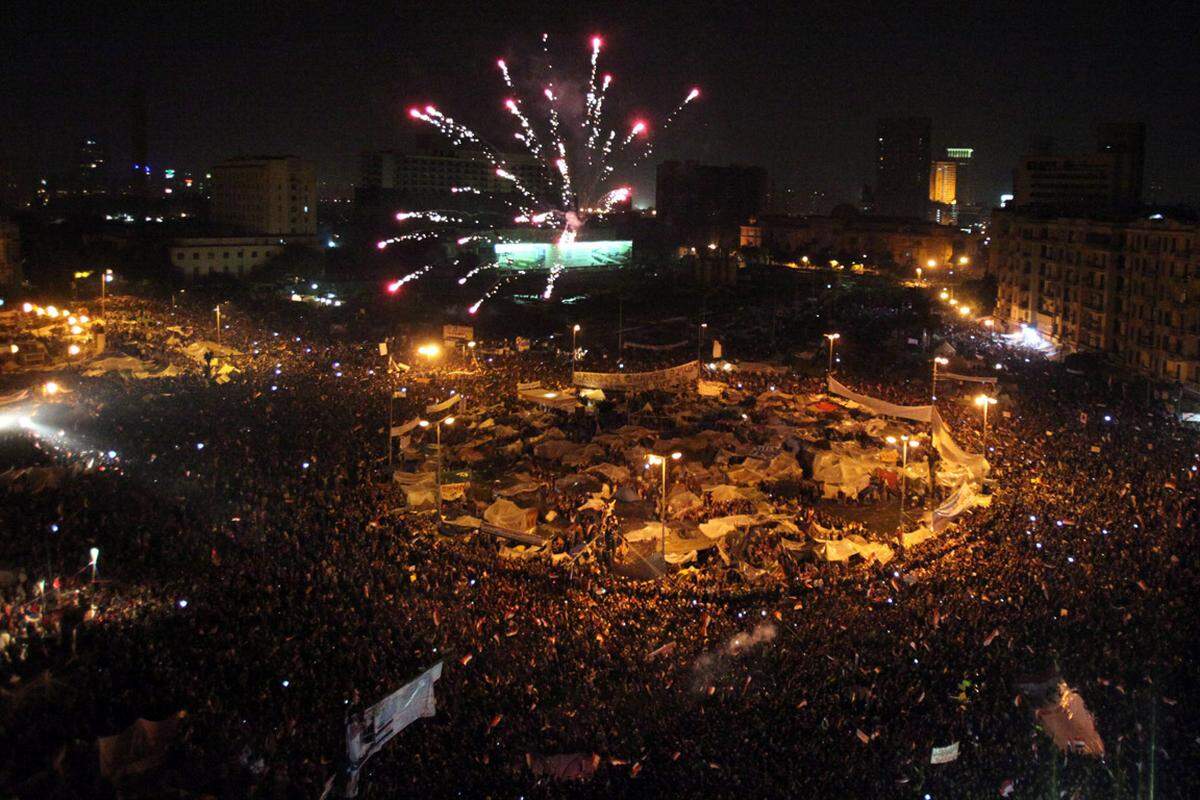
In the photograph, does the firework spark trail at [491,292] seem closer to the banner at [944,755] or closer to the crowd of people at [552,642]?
the crowd of people at [552,642]

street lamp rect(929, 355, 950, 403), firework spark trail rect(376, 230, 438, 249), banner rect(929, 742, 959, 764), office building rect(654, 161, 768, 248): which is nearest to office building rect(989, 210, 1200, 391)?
street lamp rect(929, 355, 950, 403)

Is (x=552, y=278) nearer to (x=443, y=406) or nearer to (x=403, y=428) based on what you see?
(x=443, y=406)

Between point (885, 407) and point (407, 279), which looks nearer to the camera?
point (885, 407)

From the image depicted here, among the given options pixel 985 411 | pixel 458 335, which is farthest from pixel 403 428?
pixel 458 335

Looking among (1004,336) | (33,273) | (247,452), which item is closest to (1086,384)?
(1004,336)

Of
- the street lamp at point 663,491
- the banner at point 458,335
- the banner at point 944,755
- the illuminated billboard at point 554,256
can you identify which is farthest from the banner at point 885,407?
the illuminated billboard at point 554,256
